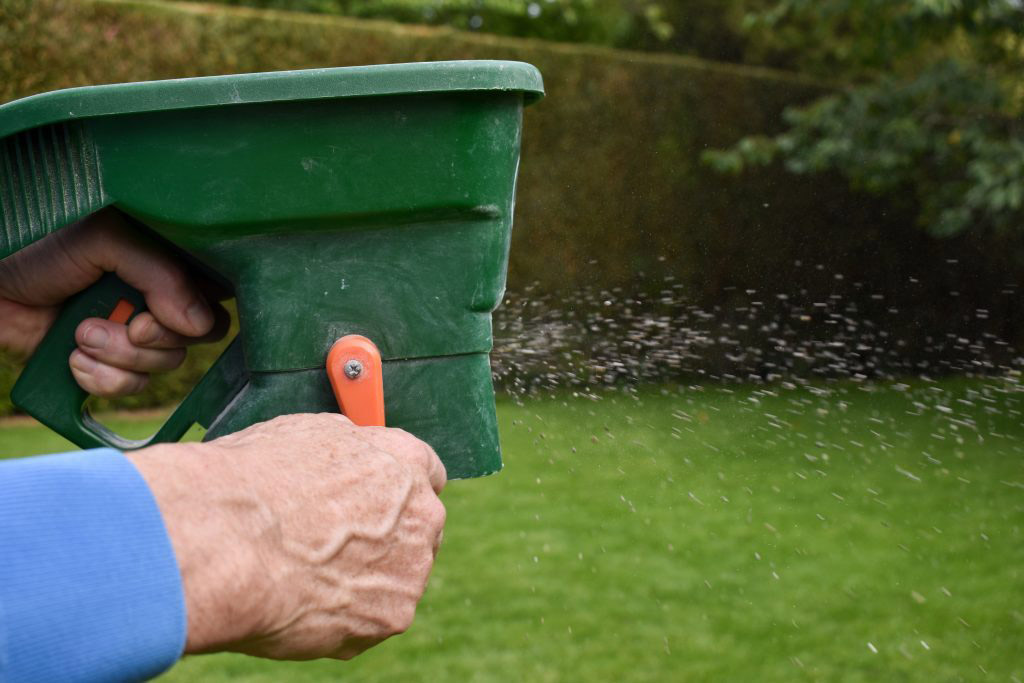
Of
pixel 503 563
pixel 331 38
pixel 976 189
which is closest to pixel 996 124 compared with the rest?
pixel 976 189

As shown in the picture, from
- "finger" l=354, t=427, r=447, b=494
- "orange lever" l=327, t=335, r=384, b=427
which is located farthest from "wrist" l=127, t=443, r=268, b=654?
"orange lever" l=327, t=335, r=384, b=427

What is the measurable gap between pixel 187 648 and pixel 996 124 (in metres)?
7.01

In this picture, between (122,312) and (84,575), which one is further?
(122,312)

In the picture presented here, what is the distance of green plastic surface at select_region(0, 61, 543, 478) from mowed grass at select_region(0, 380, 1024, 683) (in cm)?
178

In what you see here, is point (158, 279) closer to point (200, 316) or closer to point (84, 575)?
point (200, 316)

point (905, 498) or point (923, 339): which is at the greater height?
point (905, 498)

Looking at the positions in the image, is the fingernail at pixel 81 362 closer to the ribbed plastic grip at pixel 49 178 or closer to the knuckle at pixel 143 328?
the knuckle at pixel 143 328

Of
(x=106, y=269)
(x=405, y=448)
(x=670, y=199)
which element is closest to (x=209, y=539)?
(x=405, y=448)

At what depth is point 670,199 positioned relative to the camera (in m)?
8.23

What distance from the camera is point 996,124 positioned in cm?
677

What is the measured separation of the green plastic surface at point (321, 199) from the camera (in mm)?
1258

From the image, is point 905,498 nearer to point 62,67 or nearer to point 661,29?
point 62,67

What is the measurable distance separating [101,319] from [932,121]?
6575mm

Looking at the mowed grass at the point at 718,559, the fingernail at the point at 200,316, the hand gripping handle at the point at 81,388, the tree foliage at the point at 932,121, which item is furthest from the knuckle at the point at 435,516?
the tree foliage at the point at 932,121
